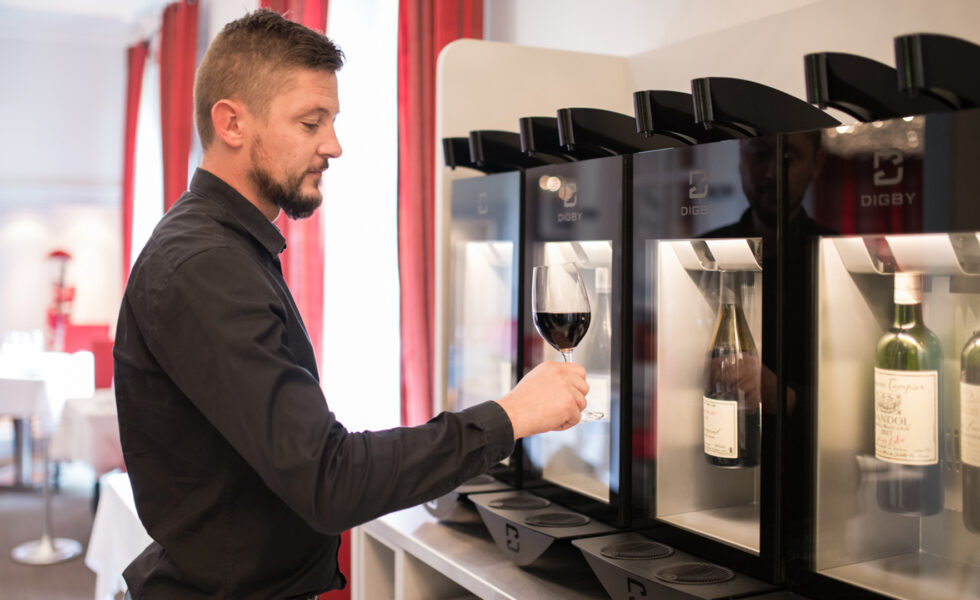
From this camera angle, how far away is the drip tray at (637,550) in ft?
4.12

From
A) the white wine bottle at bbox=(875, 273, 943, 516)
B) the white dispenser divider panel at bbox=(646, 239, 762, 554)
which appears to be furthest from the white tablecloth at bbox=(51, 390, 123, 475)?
the white wine bottle at bbox=(875, 273, 943, 516)

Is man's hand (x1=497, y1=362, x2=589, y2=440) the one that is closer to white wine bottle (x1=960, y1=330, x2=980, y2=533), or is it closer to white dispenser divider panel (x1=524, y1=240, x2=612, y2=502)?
white dispenser divider panel (x1=524, y1=240, x2=612, y2=502)

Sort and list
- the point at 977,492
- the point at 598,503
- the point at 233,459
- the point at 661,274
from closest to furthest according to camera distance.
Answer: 1. the point at 977,492
2. the point at 233,459
3. the point at 661,274
4. the point at 598,503

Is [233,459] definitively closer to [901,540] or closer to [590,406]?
[590,406]

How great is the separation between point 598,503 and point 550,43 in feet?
5.53

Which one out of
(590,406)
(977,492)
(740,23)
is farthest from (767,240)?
(740,23)

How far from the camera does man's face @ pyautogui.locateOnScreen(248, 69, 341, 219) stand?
3.95ft

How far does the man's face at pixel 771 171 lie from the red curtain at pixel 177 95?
4665mm

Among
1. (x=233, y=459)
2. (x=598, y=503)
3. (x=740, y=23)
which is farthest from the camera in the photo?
(x=740, y=23)

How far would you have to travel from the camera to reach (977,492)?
1.03 meters

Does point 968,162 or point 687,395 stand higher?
point 968,162

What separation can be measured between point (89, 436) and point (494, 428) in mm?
3539

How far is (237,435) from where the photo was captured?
1010 mm

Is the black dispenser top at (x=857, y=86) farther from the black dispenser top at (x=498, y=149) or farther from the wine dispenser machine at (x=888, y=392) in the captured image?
the black dispenser top at (x=498, y=149)
